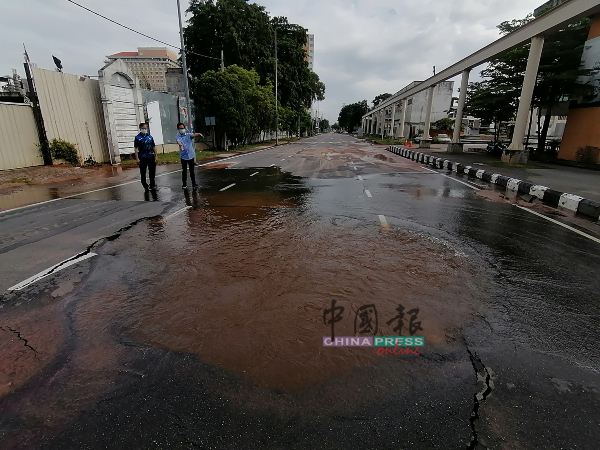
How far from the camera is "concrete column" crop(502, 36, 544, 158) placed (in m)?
16.8

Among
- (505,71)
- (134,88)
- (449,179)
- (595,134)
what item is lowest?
(449,179)

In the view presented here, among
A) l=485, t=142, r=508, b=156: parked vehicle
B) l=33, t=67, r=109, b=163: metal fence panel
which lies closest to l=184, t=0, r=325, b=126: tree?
l=33, t=67, r=109, b=163: metal fence panel

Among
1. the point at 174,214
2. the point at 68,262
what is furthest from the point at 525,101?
the point at 68,262

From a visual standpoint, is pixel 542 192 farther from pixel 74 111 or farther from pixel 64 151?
pixel 74 111

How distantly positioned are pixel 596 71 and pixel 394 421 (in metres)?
23.6

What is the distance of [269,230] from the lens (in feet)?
19.2

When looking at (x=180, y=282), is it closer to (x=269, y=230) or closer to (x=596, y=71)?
(x=269, y=230)

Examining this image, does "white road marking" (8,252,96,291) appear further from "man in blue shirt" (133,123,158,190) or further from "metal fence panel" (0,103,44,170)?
"metal fence panel" (0,103,44,170)

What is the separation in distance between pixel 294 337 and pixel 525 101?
1992 cm

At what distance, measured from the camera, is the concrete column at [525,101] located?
16.8 meters

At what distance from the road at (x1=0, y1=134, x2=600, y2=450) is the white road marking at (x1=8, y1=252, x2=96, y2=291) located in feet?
0.12

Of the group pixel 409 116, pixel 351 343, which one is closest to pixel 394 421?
pixel 351 343

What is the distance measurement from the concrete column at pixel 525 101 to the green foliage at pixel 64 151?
853 inches

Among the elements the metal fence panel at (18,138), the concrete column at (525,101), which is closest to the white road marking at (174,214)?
the metal fence panel at (18,138)
